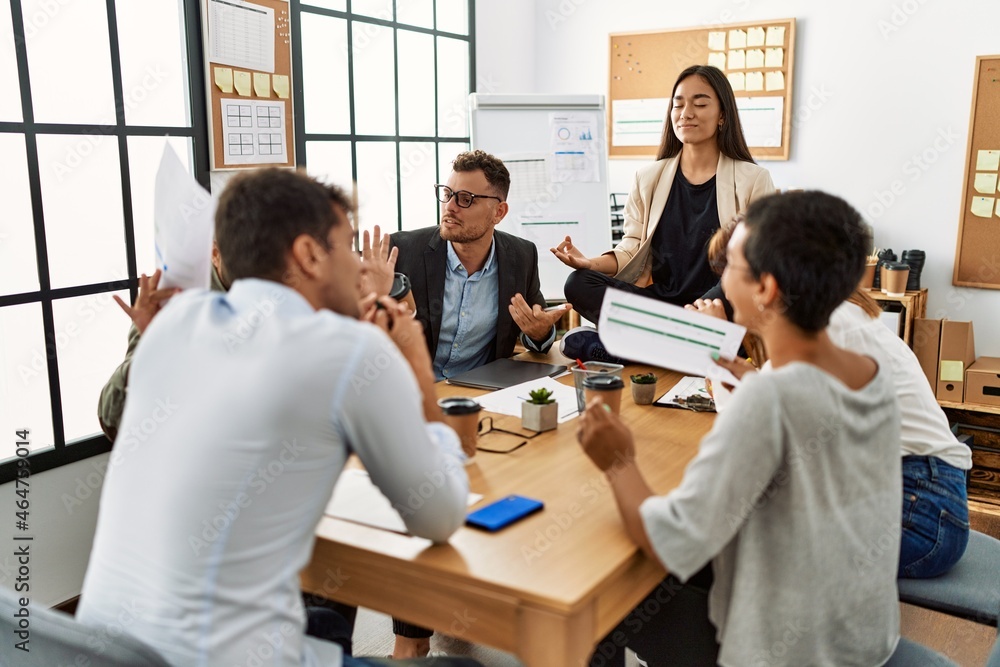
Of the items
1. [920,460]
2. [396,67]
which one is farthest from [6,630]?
[396,67]

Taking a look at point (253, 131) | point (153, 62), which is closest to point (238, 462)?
point (153, 62)

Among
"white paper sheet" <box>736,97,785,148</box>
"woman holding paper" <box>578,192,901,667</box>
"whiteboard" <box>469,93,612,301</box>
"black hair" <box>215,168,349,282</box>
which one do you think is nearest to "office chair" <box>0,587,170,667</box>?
"black hair" <box>215,168,349,282</box>

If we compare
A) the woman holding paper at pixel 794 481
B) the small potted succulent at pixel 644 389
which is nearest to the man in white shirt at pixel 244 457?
the woman holding paper at pixel 794 481

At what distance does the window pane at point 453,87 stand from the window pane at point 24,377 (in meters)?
2.36

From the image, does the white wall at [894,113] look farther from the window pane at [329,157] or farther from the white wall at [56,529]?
the white wall at [56,529]

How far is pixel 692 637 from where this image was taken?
1.64 meters

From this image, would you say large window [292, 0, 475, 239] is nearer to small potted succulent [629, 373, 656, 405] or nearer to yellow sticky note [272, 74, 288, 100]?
yellow sticky note [272, 74, 288, 100]

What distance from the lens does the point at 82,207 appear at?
2.76 m

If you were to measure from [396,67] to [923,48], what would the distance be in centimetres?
241

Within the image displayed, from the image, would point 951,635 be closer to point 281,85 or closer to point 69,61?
point 281,85

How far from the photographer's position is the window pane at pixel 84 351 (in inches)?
109

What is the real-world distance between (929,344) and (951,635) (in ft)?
4.88

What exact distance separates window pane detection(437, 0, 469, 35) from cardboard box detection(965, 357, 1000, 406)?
2.93m

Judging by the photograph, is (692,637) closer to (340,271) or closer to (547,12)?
(340,271)
